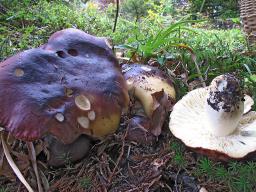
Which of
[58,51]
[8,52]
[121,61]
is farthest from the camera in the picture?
[8,52]

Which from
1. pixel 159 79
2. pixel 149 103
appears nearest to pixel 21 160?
pixel 149 103

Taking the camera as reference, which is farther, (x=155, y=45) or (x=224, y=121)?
(x=155, y=45)

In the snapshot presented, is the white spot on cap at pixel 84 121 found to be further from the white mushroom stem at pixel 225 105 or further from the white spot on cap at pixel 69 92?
the white mushroom stem at pixel 225 105

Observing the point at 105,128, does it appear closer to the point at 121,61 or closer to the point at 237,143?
the point at 237,143

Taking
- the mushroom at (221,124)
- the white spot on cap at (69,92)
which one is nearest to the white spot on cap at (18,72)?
the white spot on cap at (69,92)

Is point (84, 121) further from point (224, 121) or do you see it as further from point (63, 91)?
point (224, 121)

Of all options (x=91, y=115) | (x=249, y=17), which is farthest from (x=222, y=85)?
(x=249, y=17)
